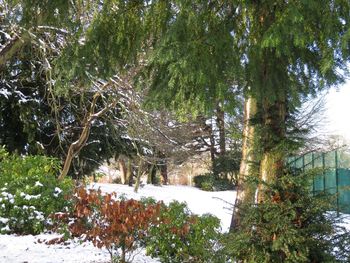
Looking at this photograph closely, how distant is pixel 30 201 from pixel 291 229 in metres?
5.60

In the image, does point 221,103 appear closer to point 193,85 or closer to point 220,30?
point 193,85

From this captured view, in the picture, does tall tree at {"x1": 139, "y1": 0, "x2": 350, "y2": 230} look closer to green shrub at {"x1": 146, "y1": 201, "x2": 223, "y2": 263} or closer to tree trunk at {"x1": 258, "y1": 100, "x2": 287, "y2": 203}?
tree trunk at {"x1": 258, "y1": 100, "x2": 287, "y2": 203}

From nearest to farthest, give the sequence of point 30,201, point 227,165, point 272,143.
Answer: point 272,143
point 30,201
point 227,165

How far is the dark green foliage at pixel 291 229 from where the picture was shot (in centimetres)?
335

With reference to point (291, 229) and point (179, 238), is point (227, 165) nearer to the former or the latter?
point (179, 238)

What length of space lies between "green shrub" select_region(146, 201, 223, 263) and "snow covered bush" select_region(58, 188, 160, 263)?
8.3 inches

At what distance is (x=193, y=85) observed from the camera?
3.50 metres

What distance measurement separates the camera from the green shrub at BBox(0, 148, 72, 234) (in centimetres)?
754

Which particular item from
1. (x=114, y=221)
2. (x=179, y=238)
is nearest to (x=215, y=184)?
(x=179, y=238)

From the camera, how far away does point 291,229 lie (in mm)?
3318

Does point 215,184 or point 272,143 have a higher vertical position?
point 215,184

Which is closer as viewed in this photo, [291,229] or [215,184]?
[291,229]

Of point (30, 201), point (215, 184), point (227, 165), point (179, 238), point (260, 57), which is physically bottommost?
point (179, 238)

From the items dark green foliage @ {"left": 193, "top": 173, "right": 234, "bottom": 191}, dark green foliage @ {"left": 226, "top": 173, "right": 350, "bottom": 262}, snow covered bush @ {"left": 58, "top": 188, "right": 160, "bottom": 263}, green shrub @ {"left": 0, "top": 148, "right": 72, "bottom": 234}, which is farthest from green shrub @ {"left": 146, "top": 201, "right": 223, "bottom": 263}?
dark green foliage @ {"left": 193, "top": 173, "right": 234, "bottom": 191}
